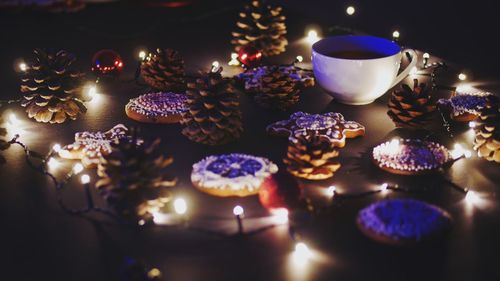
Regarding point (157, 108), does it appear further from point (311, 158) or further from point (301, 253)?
point (301, 253)

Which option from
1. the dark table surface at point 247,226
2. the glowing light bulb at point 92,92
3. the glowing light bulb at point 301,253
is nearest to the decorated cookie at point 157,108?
the dark table surface at point 247,226

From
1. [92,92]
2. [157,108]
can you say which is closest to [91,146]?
[157,108]

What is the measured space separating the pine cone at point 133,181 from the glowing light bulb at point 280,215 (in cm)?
16

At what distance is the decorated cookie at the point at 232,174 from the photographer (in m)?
0.92

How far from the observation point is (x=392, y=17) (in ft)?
5.50

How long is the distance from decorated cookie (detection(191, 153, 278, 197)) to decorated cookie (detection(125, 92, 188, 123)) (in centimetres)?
21

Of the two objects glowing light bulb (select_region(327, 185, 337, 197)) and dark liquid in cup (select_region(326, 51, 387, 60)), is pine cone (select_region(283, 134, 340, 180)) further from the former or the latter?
dark liquid in cup (select_region(326, 51, 387, 60))

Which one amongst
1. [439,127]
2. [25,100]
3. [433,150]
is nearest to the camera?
[433,150]

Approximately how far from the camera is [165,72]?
4.29 ft

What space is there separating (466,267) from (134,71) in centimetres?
96

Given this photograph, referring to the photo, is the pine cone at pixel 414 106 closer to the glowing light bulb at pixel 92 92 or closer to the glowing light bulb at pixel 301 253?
the glowing light bulb at pixel 301 253

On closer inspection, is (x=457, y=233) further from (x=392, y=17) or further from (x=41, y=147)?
(x=392, y=17)

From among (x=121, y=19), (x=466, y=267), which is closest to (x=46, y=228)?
(x=466, y=267)

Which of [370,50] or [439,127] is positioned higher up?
[370,50]
